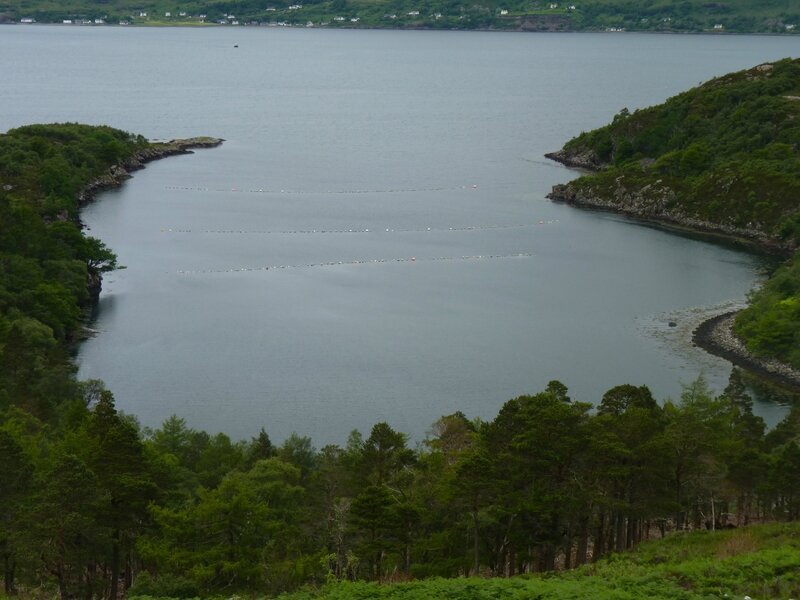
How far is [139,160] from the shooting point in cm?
11350

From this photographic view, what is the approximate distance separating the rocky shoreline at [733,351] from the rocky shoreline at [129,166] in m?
35.2

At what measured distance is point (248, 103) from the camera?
170 metres

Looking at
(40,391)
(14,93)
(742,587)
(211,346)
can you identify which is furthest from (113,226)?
(14,93)

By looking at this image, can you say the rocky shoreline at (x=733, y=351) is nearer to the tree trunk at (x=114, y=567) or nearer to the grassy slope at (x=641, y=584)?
the grassy slope at (x=641, y=584)

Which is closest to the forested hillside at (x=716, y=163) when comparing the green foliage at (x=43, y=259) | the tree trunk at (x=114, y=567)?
the green foliage at (x=43, y=259)

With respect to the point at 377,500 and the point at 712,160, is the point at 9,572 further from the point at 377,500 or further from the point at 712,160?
the point at 712,160

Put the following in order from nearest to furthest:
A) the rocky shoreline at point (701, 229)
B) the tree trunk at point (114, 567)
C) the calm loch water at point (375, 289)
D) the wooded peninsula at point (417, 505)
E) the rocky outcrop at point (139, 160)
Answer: the wooded peninsula at point (417, 505)
the tree trunk at point (114, 567)
the calm loch water at point (375, 289)
the rocky shoreline at point (701, 229)
the rocky outcrop at point (139, 160)

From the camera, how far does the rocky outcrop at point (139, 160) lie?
96.2 meters

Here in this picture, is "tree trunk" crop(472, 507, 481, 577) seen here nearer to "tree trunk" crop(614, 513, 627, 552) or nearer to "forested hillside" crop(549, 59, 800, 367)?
"tree trunk" crop(614, 513, 627, 552)

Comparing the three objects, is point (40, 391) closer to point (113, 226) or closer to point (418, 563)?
point (418, 563)

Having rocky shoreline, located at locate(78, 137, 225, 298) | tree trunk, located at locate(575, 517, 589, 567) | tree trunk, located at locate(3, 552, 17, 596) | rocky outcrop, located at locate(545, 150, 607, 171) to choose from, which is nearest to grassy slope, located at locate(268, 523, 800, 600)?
tree trunk, located at locate(575, 517, 589, 567)

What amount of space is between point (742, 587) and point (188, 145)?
369 feet

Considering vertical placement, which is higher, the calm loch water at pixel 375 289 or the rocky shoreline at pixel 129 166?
the rocky shoreline at pixel 129 166

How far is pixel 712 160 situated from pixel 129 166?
187ft
